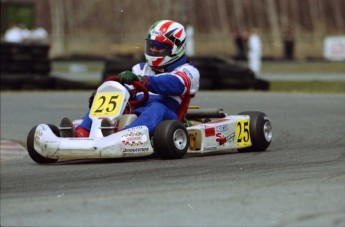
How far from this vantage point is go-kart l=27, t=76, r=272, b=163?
817 cm

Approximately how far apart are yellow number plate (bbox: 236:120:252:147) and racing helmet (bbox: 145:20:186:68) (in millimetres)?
859

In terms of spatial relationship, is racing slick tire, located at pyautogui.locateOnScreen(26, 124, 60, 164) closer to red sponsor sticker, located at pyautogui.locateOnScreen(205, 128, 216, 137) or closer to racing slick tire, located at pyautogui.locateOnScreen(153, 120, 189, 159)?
racing slick tire, located at pyautogui.locateOnScreen(153, 120, 189, 159)

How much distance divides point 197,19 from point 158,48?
49813mm

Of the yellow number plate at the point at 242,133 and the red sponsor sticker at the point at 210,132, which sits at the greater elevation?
the red sponsor sticker at the point at 210,132

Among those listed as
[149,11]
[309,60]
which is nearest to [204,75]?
[309,60]

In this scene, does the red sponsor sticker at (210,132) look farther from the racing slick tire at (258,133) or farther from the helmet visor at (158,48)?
the helmet visor at (158,48)

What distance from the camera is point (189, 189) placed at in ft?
20.5

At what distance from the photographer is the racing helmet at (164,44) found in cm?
916

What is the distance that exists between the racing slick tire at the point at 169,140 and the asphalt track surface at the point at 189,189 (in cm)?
9

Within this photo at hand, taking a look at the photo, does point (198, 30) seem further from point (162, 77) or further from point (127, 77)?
point (127, 77)

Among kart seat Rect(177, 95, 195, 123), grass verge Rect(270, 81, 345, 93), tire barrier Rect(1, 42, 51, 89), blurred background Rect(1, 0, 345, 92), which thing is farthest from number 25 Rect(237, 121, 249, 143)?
blurred background Rect(1, 0, 345, 92)

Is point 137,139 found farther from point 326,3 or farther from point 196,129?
point 326,3

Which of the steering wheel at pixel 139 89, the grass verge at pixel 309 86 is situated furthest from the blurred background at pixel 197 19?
the steering wheel at pixel 139 89

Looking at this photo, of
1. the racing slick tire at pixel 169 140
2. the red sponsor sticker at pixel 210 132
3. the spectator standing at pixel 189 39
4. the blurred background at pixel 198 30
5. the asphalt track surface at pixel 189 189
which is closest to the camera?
the asphalt track surface at pixel 189 189
